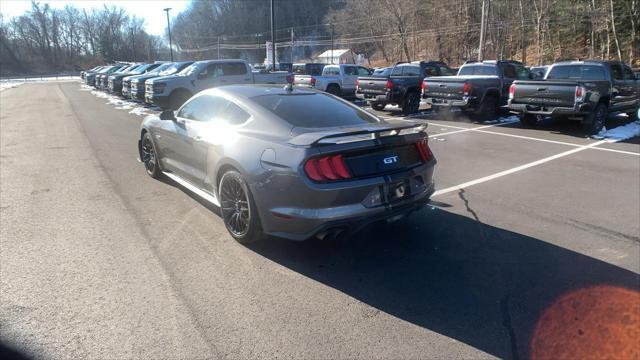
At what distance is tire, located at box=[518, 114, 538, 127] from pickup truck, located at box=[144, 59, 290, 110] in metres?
9.53

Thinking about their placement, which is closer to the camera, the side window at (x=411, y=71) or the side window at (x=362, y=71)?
the side window at (x=411, y=71)

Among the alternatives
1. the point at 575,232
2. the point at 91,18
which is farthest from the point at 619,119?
the point at 91,18

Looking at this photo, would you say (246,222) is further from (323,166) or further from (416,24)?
(416,24)

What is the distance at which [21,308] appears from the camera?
10.4 ft

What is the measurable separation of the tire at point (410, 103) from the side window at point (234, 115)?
11.1 meters

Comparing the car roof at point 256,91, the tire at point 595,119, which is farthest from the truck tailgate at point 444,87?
the car roof at point 256,91

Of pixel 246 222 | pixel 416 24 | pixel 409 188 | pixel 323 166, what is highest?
pixel 416 24

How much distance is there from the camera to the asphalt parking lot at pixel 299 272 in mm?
2859

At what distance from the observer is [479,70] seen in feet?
46.2

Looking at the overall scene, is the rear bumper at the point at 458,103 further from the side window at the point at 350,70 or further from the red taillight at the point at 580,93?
the side window at the point at 350,70

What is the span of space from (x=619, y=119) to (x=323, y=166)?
14606 millimetres

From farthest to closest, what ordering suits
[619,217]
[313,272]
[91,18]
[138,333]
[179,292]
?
[91,18], [619,217], [313,272], [179,292], [138,333]

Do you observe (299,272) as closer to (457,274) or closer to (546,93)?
(457,274)

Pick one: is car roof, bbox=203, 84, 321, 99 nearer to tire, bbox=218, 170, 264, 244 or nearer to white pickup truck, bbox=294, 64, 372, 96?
tire, bbox=218, 170, 264, 244
